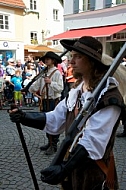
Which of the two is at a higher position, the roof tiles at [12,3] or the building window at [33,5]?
the building window at [33,5]

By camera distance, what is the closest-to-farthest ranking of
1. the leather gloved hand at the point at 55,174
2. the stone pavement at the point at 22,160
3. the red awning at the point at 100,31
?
the leather gloved hand at the point at 55,174 → the stone pavement at the point at 22,160 → the red awning at the point at 100,31

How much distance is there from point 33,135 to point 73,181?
368 centimetres

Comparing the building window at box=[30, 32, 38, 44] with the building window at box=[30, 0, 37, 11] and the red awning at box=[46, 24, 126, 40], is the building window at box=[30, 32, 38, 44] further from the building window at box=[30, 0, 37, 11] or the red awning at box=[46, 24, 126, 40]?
the red awning at box=[46, 24, 126, 40]

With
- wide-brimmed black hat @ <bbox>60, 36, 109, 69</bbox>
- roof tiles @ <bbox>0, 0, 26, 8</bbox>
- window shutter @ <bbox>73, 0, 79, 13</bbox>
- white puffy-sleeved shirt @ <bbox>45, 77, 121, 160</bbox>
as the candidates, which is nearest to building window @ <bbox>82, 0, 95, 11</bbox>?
window shutter @ <bbox>73, 0, 79, 13</bbox>

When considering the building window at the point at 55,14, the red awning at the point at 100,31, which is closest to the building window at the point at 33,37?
the building window at the point at 55,14

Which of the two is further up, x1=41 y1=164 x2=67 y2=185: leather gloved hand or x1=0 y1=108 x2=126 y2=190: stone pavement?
x1=41 y1=164 x2=67 y2=185: leather gloved hand

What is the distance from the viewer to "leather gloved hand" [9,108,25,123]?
5.81ft

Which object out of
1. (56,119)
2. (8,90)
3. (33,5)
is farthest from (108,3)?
(56,119)

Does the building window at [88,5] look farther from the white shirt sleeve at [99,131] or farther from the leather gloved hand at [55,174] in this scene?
the leather gloved hand at [55,174]

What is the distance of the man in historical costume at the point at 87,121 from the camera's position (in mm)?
1423

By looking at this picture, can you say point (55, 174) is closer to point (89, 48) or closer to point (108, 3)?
point (89, 48)

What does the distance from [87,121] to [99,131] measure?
87 mm

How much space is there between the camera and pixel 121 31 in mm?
14414

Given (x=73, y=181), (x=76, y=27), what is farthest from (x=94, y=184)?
(x=76, y=27)
